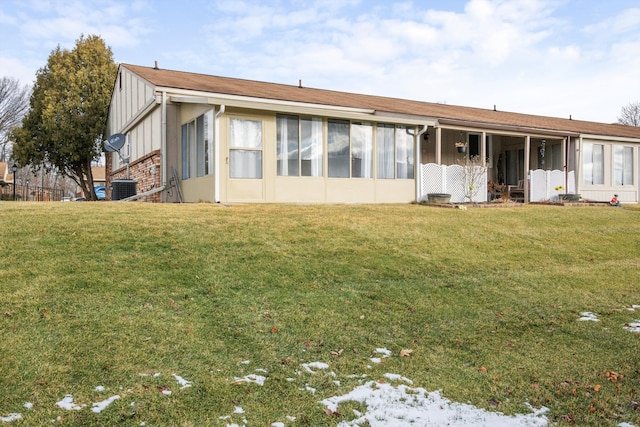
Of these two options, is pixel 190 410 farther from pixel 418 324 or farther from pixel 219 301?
pixel 418 324

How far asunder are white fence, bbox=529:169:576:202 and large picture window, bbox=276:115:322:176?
305 inches

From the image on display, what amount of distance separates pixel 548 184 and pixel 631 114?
123 ft

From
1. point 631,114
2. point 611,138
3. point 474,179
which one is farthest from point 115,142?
point 631,114

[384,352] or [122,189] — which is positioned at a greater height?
[122,189]

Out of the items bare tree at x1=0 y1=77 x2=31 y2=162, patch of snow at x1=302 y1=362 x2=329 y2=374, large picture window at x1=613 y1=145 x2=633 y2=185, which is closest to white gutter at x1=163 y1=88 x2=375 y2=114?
patch of snow at x1=302 y1=362 x2=329 y2=374

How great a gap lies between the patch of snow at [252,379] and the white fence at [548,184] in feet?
46.6

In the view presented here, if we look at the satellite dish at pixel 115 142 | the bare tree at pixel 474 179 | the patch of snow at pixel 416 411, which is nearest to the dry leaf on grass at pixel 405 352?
the patch of snow at pixel 416 411

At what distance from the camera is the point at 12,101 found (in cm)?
3222

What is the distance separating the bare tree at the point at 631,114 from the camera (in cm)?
4472

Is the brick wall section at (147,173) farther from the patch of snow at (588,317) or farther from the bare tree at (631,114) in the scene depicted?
the bare tree at (631,114)

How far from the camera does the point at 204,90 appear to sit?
12836 mm

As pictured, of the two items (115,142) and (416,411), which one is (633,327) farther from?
(115,142)

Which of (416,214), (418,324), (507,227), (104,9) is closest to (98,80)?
(104,9)

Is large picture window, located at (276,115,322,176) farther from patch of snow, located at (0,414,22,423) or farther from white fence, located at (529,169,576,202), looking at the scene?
patch of snow, located at (0,414,22,423)
